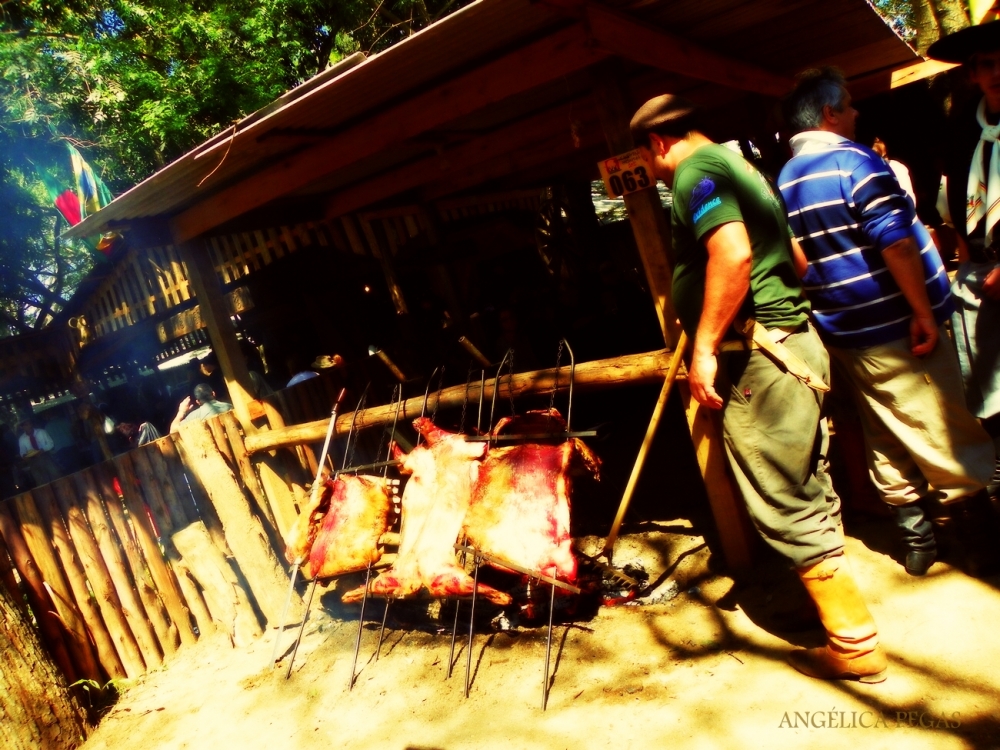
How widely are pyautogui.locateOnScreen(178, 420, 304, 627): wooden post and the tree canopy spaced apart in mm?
9244

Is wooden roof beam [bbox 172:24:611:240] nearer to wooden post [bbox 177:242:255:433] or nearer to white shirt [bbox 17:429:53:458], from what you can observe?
wooden post [bbox 177:242:255:433]

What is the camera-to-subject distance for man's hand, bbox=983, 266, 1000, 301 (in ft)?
9.38

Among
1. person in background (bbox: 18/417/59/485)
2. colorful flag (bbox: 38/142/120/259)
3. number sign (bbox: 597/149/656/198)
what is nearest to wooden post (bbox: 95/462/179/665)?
colorful flag (bbox: 38/142/120/259)

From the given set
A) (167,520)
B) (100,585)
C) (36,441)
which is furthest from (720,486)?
(36,441)

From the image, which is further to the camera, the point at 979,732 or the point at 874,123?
the point at 874,123

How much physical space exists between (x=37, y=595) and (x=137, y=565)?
0.60 metres

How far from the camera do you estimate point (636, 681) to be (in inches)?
125

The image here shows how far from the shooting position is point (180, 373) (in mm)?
17656

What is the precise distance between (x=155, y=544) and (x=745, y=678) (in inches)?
158

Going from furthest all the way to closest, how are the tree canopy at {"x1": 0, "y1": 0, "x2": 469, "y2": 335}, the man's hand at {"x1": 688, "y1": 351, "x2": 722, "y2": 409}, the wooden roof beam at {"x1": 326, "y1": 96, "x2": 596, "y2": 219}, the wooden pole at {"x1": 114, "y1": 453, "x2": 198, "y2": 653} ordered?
the tree canopy at {"x1": 0, "y1": 0, "x2": 469, "y2": 335}
the wooden roof beam at {"x1": 326, "y1": 96, "x2": 596, "y2": 219}
the wooden pole at {"x1": 114, "y1": 453, "x2": 198, "y2": 653}
the man's hand at {"x1": 688, "y1": 351, "x2": 722, "y2": 409}

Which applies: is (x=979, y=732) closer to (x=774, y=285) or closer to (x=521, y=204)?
(x=774, y=285)

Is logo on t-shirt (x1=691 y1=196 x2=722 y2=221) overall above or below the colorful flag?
below

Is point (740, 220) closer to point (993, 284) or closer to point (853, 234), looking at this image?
point (853, 234)

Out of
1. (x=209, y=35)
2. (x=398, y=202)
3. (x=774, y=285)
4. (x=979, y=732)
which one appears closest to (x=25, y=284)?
(x=209, y=35)
